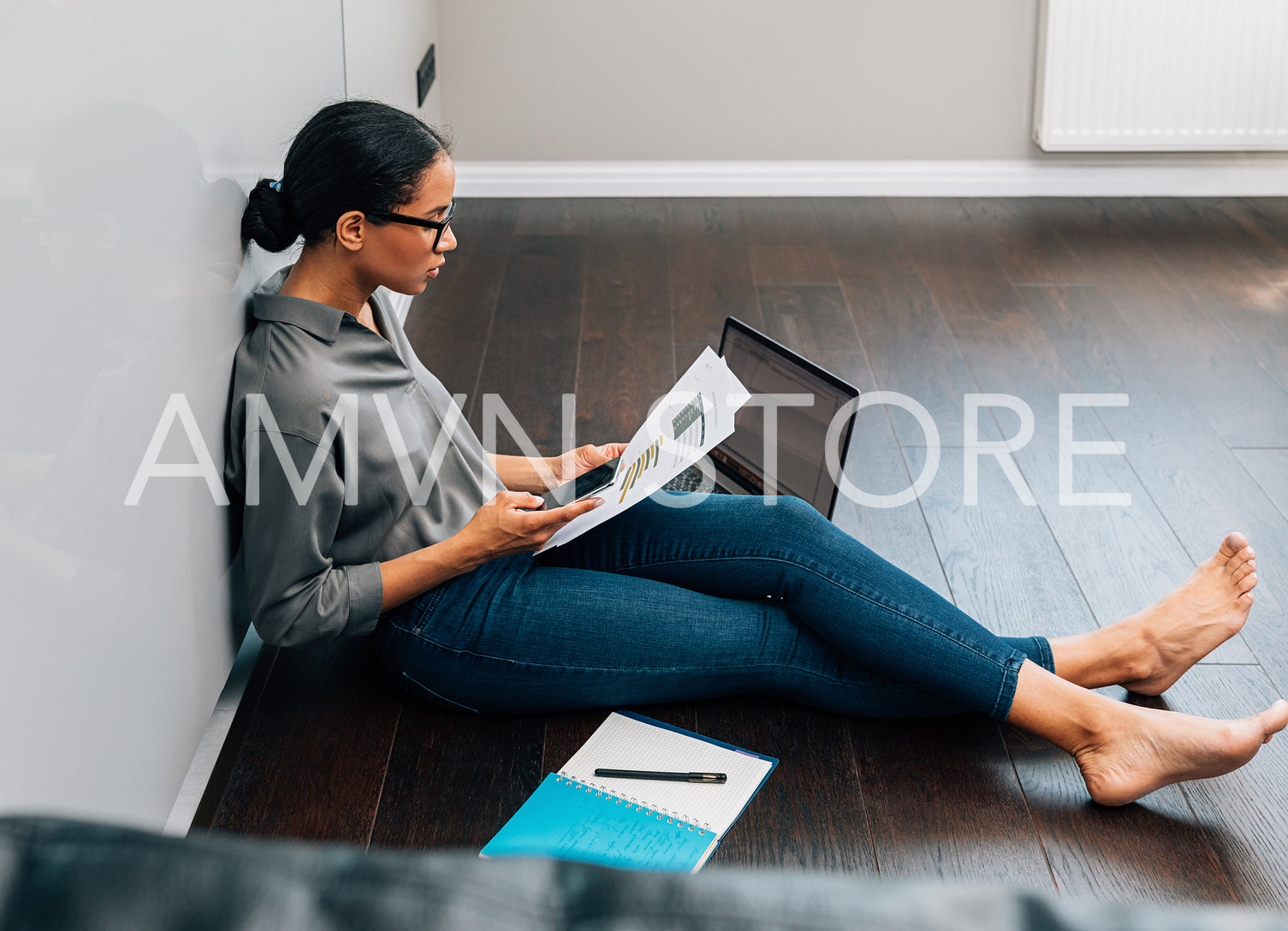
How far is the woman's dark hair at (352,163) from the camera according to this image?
1.40 meters

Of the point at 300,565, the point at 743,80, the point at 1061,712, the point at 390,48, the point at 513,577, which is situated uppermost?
the point at 390,48

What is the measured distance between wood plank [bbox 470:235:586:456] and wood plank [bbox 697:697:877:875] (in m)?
0.89

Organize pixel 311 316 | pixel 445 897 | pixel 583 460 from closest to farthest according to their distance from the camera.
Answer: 1. pixel 445 897
2. pixel 311 316
3. pixel 583 460

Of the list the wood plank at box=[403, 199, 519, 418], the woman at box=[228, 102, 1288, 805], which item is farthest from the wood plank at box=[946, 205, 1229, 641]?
the wood plank at box=[403, 199, 519, 418]

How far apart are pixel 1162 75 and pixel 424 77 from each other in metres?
2.39

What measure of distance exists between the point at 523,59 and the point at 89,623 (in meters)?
3.28

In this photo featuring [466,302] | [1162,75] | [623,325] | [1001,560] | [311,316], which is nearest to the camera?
[311,316]

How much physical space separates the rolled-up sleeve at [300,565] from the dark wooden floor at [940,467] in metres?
0.27

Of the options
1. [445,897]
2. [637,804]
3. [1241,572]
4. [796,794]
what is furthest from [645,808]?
[445,897]

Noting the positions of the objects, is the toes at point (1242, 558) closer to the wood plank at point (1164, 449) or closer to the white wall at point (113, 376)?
the wood plank at point (1164, 449)

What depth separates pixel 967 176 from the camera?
405 cm

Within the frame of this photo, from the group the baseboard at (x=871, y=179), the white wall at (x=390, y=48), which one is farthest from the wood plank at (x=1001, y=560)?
the baseboard at (x=871, y=179)

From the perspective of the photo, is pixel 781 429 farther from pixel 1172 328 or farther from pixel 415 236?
pixel 1172 328

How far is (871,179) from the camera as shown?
406 cm
